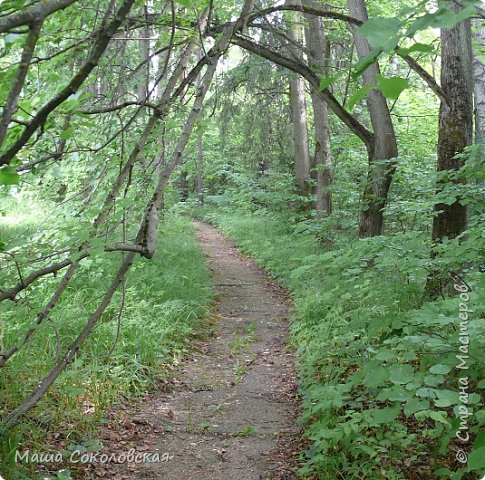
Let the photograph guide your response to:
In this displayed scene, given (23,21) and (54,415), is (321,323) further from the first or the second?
(23,21)

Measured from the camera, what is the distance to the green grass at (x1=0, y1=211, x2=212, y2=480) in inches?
150

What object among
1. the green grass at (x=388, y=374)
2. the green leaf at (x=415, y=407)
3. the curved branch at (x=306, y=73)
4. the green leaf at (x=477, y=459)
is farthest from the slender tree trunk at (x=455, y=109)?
the green leaf at (x=477, y=459)

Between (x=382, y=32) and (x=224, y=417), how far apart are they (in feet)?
13.5

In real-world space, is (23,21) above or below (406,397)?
above

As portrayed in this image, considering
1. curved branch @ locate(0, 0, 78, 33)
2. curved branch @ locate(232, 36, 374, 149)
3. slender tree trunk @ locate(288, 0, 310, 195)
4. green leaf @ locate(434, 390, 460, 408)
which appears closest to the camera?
curved branch @ locate(0, 0, 78, 33)

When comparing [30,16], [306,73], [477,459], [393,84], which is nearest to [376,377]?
[477,459]

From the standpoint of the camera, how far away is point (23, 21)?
1410mm

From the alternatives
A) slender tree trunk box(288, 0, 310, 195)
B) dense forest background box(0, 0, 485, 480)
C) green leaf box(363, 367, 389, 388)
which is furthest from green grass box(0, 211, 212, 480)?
slender tree trunk box(288, 0, 310, 195)

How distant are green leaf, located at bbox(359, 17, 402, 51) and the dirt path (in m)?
3.36

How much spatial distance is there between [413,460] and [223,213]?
18.9m

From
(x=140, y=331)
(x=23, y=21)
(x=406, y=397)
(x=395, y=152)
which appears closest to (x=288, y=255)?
(x=395, y=152)

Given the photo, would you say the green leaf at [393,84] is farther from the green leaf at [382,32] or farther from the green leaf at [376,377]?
the green leaf at [376,377]

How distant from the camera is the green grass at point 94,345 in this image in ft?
12.5

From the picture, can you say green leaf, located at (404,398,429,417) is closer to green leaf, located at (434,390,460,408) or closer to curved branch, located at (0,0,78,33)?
green leaf, located at (434,390,460,408)
